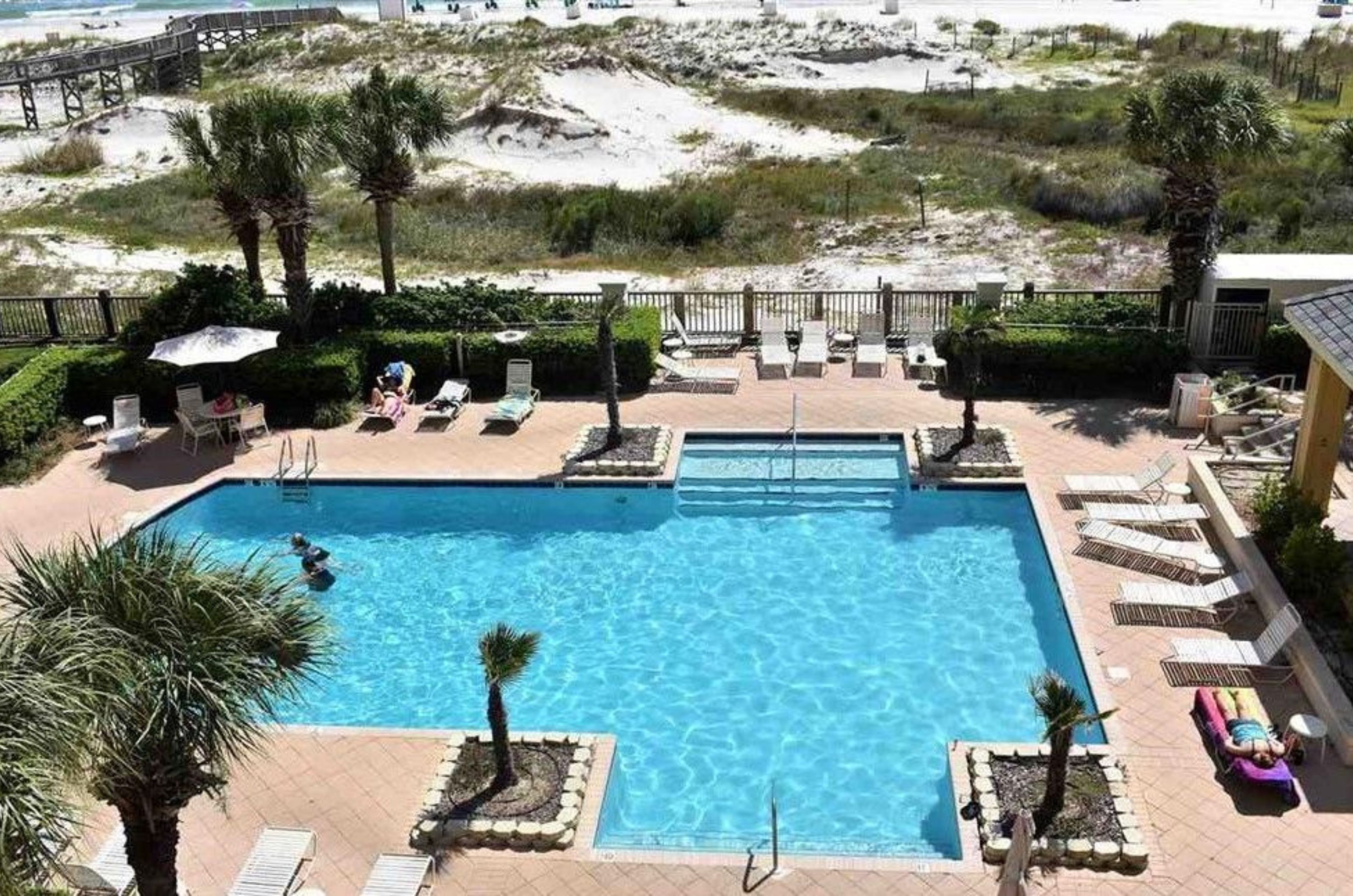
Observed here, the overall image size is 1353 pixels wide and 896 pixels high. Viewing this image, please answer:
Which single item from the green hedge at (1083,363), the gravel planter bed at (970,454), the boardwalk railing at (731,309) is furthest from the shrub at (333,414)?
the green hedge at (1083,363)

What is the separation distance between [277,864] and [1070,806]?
7.22 m

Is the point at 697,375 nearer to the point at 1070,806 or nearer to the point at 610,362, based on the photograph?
the point at 610,362

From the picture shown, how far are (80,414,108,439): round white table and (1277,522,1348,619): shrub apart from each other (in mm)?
18425

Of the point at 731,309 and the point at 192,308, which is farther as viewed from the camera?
the point at 731,309

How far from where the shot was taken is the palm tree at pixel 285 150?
21.4m

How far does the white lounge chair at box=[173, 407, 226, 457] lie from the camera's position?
20.7 meters

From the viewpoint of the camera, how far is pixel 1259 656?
1340cm

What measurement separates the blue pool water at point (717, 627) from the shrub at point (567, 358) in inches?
115

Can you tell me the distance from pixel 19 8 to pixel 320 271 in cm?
12891

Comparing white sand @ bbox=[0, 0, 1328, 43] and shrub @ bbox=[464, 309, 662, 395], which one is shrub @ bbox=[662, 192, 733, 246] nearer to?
shrub @ bbox=[464, 309, 662, 395]

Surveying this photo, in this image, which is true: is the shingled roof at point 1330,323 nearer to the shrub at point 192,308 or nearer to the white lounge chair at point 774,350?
the white lounge chair at point 774,350

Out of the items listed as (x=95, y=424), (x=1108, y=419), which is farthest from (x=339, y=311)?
(x=1108, y=419)

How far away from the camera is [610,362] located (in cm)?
1920

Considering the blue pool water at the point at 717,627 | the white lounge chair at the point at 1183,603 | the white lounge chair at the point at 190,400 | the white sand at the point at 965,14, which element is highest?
the white sand at the point at 965,14
